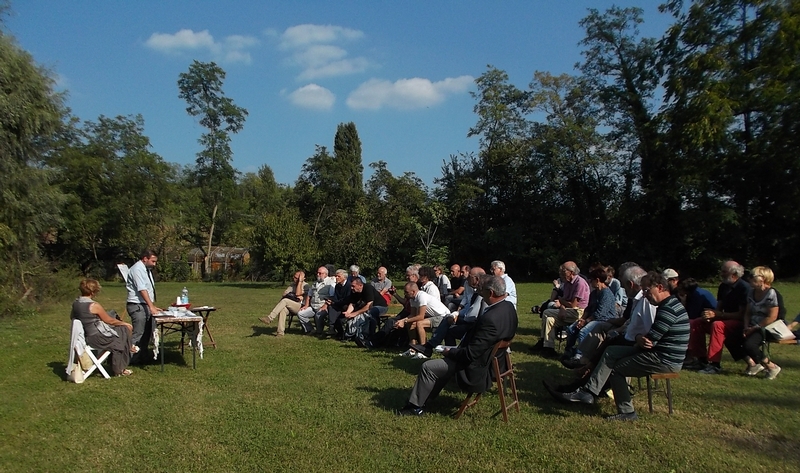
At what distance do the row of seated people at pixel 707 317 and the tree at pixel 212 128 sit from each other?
3549 centimetres

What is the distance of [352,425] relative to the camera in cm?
514

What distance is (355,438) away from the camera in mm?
4812

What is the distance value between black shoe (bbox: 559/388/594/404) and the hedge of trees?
48.8 ft

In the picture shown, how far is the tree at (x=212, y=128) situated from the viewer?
38.8 meters

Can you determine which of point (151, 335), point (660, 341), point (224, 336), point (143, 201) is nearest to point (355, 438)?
point (660, 341)

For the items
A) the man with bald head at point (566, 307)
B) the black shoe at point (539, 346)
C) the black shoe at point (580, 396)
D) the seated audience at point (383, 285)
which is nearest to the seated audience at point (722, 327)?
the man with bald head at point (566, 307)

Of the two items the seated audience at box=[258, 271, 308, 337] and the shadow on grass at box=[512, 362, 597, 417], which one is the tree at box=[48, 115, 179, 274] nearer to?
the seated audience at box=[258, 271, 308, 337]

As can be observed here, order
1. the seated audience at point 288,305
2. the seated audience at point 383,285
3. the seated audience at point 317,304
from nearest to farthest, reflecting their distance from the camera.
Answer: the seated audience at point 317,304 → the seated audience at point 288,305 → the seated audience at point 383,285

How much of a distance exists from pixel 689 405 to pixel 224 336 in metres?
7.71

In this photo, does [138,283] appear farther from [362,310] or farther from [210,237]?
[210,237]

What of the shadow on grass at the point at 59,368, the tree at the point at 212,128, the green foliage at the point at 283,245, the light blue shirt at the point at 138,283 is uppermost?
the tree at the point at 212,128

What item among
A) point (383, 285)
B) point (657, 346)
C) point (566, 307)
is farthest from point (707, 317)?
point (383, 285)

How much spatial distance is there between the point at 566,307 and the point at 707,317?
175 cm

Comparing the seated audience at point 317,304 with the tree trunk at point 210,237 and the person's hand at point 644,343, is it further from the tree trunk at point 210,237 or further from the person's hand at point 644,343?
the tree trunk at point 210,237
